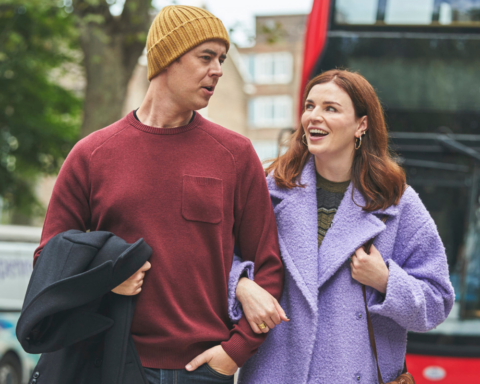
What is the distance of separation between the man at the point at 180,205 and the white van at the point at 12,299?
4150 millimetres

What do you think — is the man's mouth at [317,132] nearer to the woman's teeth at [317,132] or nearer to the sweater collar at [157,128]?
the woman's teeth at [317,132]

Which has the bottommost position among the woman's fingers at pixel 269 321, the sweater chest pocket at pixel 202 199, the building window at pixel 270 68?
the building window at pixel 270 68

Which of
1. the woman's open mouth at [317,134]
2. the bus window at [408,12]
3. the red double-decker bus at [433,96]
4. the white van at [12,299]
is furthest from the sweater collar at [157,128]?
the white van at [12,299]

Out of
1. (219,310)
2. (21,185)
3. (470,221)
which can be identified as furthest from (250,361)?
(21,185)

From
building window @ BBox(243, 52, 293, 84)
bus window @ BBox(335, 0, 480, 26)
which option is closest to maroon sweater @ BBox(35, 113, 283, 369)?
bus window @ BBox(335, 0, 480, 26)

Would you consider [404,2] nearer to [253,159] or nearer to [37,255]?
[253,159]

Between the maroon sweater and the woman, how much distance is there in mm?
111

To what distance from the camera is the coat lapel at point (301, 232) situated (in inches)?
89.8

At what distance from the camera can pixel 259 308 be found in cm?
212

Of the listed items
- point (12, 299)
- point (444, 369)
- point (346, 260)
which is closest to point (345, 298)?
point (346, 260)

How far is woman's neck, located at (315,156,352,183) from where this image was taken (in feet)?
8.07

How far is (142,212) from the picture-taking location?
82.9 inches

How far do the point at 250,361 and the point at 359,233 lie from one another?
0.67 meters

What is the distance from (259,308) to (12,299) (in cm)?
457
